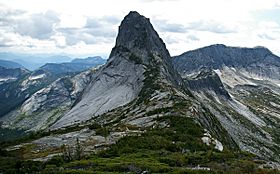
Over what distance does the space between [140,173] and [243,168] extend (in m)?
18.8

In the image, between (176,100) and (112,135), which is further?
(176,100)

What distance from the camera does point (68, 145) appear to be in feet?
363

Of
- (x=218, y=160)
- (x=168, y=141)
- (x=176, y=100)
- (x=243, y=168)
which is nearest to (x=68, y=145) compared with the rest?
(x=168, y=141)

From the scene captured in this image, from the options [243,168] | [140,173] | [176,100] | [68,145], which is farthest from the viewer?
A: [176,100]

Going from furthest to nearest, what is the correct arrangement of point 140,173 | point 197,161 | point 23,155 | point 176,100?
point 176,100 → point 23,155 → point 197,161 → point 140,173

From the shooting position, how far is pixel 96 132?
129 m

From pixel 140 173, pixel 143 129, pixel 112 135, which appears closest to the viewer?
pixel 140 173

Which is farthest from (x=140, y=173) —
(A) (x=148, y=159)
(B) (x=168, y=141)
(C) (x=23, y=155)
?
(C) (x=23, y=155)

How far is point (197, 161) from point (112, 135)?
1805 inches

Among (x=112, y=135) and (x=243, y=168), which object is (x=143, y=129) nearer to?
(x=112, y=135)

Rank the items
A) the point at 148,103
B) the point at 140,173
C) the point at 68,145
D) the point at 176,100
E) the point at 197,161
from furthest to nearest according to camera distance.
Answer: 1. the point at 148,103
2. the point at 176,100
3. the point at 68,145
4. the point at 197,161
5. the point at 140,173

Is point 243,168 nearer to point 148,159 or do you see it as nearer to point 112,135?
point 148,159

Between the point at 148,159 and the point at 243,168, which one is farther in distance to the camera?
the point at 148,159

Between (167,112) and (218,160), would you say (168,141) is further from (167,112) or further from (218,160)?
(167,112)
